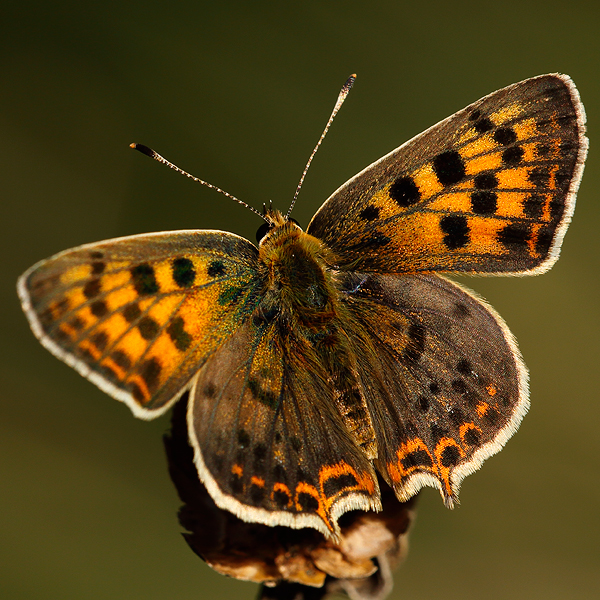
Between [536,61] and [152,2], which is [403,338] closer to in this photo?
[536,61]

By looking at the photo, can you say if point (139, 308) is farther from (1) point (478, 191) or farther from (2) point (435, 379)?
(1) point (478, 191)

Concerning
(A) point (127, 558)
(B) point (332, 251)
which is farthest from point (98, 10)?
(A) point (127, 558)

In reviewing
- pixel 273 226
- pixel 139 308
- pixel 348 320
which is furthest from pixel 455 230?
pixel 139 308

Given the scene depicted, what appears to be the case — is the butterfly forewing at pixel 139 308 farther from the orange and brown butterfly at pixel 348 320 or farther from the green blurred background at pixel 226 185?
the green blurred background at pixel 226 185

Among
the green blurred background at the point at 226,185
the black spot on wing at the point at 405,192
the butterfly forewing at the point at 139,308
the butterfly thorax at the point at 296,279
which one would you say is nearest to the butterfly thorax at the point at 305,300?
the butterfly thorax at the point at 296,279

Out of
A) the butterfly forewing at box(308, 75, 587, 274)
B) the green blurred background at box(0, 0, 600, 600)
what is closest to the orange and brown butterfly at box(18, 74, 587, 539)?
the butterfly forewing at box(308, 75, 587, 274)
